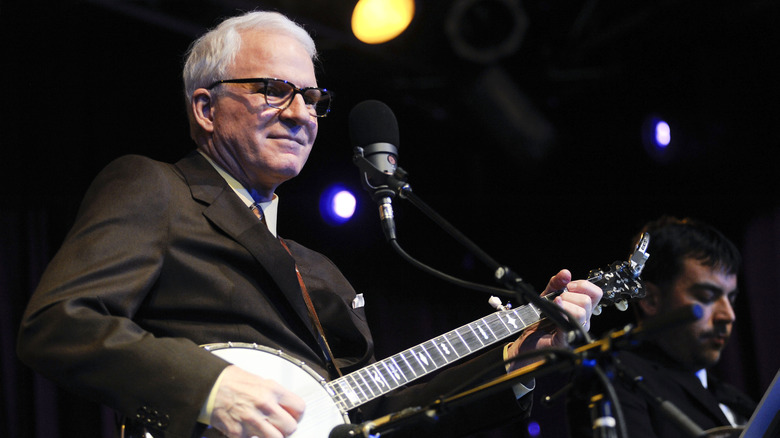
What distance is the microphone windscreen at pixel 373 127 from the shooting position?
2150 millimetres

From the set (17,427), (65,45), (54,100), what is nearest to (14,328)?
(17,427)

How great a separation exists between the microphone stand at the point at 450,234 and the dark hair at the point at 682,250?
3.24 metres

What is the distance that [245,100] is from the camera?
266cm

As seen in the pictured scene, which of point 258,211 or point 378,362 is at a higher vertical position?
point 258,211

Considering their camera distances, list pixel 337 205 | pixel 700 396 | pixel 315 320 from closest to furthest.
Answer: pixel 315 320
pixel 700 396
pixel 337 205

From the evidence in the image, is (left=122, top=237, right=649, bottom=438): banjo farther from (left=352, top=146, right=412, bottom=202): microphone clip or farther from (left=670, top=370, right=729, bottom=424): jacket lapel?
(left=670, top=370, right=729, bottom=424): jacket lapel

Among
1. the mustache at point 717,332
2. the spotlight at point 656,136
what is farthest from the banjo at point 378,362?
the spotlight at point 656,136

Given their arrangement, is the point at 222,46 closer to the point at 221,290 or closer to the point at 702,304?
the point at 221,290

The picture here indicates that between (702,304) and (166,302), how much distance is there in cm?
373

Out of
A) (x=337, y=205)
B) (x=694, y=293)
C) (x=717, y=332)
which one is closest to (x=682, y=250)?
(x=694, y=293)

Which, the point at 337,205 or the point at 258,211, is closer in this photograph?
the point at 258,211

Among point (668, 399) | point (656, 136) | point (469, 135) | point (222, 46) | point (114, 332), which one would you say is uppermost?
point (656, 136)

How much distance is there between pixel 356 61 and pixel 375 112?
6.31 feet

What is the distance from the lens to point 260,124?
2.63 metres
